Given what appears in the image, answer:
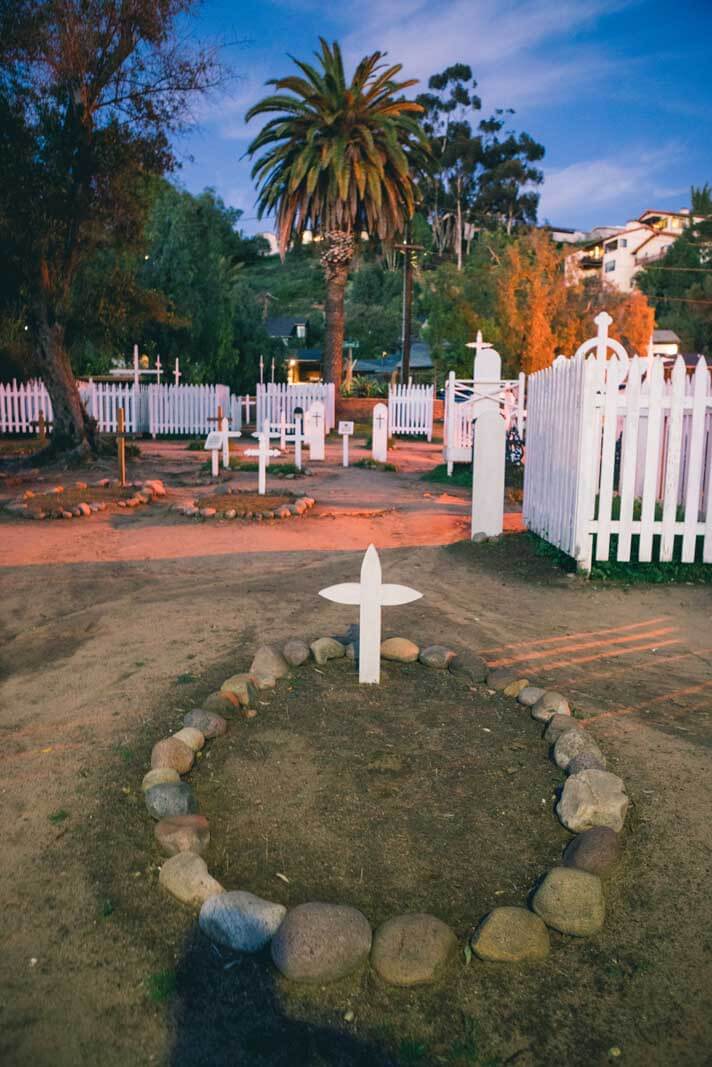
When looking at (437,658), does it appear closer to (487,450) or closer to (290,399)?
(487,450)

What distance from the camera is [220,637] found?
573cm

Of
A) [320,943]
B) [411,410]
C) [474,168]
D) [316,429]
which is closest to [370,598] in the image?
[320,943]

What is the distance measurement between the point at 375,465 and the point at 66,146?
892 cm

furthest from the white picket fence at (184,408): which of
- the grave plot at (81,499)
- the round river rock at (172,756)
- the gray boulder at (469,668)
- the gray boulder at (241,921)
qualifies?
the gray boulder at (241,921)

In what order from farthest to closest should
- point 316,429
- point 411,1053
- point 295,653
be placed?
point 316,429 < point 295,653 < point 411,1053

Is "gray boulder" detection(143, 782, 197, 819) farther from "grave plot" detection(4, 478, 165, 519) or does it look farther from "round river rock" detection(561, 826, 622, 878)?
"grave plot" detection(4, 478, 165, 519)

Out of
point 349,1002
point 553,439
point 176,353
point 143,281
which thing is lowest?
point 349,1002

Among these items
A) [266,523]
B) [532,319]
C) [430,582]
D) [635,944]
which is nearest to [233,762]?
[635,944]

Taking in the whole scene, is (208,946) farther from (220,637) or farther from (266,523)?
(266,523)

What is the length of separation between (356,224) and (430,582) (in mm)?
28764

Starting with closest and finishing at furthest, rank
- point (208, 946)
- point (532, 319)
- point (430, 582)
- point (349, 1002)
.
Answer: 1. point (349, 1002)
2. point (208, 946)
3. point (430, 582)
4. point (532, 319)

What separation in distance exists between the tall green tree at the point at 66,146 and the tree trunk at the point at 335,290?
14.8 metres

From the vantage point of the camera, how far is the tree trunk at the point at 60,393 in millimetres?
17344

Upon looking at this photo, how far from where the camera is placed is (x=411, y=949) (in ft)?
8.01
